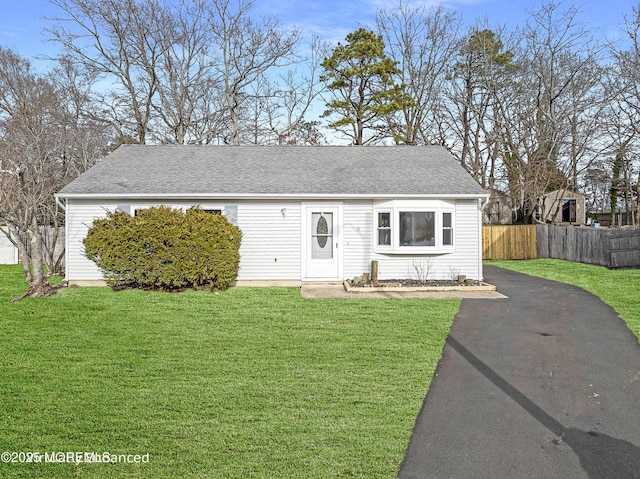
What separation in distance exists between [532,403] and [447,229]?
320 inches

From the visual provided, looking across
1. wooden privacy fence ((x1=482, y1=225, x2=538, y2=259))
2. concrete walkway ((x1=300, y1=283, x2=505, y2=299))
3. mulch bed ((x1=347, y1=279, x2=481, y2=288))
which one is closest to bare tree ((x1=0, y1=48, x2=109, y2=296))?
concrete walkway ((x1=300, y1=283, x2=505, y2=299))

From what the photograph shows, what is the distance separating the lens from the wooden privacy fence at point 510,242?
21.5 metres

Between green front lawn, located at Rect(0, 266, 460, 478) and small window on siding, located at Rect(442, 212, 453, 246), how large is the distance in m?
3.41

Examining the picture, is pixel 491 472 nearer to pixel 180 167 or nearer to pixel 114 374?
→ pixel 114 374

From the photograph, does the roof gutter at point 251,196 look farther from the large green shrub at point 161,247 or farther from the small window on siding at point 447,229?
the large green shrub at point 161,247

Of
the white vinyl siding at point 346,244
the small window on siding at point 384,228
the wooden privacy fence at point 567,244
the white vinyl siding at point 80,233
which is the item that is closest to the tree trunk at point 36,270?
the white vinyl siding at point 80,233

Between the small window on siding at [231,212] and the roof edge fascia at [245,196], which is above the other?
the roof edge fascia at [245,196]

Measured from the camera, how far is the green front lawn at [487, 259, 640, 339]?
9.59 m

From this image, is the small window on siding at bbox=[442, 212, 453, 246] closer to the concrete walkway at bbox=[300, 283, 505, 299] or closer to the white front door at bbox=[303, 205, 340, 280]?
the concrete walkway at bbox=[300, 283, 505, 299]

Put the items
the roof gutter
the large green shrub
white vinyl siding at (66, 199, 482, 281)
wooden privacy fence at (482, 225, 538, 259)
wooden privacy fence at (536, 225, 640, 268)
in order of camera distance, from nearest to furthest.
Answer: the large green shrub
the roof gutter
white vinyl siding at (66, 199, 482, 281)
wooden privacy fence at (536, 225, 640, 268)
wooden privacy fence at (482, 225, 538, 259)

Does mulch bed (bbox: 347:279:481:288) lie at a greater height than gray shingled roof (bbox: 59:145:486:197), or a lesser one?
lesser

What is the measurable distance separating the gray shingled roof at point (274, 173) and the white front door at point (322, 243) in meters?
0.57

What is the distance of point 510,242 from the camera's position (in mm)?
21641

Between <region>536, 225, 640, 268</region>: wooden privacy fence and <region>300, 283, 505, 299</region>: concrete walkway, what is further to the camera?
<region>536, 225, 640, 268</region>: wooden privacy fence
